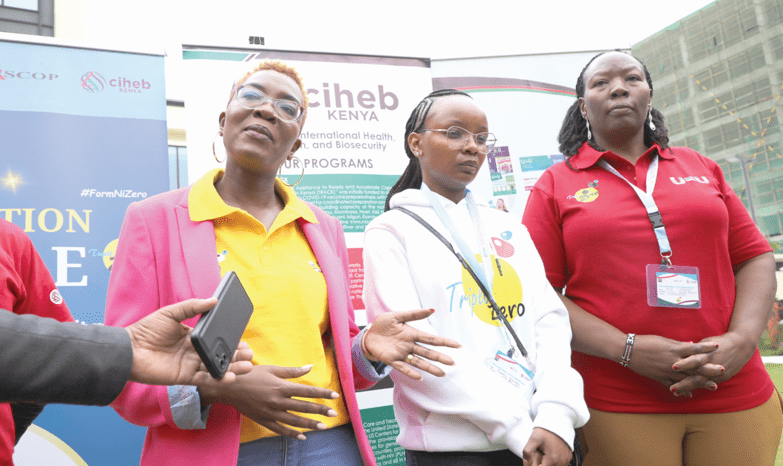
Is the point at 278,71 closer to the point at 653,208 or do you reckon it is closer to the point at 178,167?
the point at 653,208

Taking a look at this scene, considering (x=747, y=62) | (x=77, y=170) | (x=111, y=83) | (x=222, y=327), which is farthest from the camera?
(x=747, y=62)

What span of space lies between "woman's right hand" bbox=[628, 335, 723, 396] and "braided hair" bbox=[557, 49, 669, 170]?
764mm

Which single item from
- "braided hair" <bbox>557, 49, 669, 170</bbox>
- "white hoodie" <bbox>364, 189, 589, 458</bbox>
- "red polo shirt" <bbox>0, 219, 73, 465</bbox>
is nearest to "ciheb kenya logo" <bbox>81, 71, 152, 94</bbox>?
"red polo shirt" <bbox>0, 219, 73, 465</bbox>

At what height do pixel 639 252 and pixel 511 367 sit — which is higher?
pixel 639 252

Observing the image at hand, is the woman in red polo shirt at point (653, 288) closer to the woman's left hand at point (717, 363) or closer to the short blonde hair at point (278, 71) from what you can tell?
the woman's left hand at point (717, 363)

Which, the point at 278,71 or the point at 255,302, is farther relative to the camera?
the point at 278,71

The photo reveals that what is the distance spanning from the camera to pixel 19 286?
1536 mm

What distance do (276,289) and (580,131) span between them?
159 cm

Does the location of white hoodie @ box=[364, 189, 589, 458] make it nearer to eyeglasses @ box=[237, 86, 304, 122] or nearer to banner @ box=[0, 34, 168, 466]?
eyeglasses @ box=[237, 86, 304, 122]

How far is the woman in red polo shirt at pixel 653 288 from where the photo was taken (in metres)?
1.72

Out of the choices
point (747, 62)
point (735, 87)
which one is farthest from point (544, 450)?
point (735, 87)

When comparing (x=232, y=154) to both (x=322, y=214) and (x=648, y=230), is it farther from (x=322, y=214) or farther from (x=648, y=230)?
(x=648, y=230)

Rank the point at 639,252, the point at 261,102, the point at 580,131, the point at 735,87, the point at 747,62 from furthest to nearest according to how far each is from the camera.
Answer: the point at 735,87, the point at 747,62, the point at 580,131, the point at 639,252, the point at 261,102

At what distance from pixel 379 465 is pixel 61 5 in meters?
7.83
